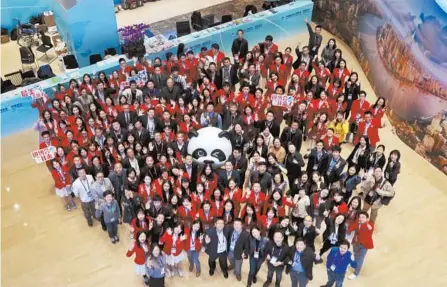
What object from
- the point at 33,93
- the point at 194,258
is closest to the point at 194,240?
the point at 194,258

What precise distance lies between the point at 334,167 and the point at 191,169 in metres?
2.19

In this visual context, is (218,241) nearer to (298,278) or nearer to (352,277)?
(298,278)

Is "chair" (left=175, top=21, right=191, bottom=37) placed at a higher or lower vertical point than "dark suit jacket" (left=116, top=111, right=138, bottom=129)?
higher

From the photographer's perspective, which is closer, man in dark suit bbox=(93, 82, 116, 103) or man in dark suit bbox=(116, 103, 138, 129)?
man in dark suit bbox=(116, 103, 138, 129)

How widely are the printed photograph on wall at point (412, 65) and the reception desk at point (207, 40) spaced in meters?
1.76

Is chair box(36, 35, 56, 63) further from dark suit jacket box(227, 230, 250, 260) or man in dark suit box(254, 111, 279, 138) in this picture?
dark suit jacket box(227, 230, 250, 260)

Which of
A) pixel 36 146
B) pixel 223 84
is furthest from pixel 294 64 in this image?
pixel 36 146

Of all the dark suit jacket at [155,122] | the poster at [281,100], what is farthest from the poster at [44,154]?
the poster at [281,100]

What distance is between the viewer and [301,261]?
238 inches

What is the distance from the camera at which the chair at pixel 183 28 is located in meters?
11.9

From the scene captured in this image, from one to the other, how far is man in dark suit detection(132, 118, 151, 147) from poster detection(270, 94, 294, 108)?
228 cm

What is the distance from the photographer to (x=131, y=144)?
782cm

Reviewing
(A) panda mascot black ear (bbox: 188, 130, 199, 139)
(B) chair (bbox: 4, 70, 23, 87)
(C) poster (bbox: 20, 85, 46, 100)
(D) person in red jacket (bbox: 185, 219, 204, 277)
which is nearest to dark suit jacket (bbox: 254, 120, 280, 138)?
(A) panda mascot black ear (bbox: 188, 130, 199, 139)

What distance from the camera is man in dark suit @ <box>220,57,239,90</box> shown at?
9.67 m
